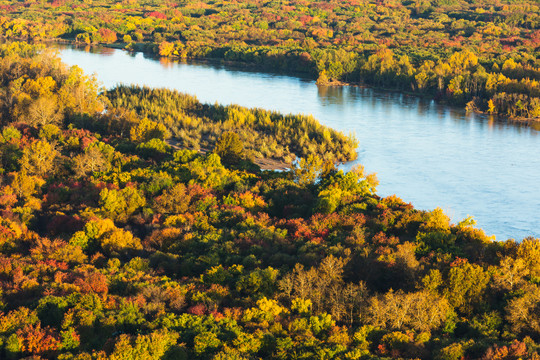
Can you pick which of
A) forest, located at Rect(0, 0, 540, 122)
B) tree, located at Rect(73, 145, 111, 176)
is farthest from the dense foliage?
forest, located at Rect(0, 0, 540, 122)

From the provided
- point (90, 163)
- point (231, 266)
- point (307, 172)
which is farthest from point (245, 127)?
point (231, 266)

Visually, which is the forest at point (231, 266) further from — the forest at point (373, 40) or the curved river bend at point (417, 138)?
the forest at point (373, 40)

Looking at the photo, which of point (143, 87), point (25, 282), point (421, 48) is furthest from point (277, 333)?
point (421, 48)

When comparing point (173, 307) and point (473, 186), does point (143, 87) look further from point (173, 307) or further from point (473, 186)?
point (173, 307)

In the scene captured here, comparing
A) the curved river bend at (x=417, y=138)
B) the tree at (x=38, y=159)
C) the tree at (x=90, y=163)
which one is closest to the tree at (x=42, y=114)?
the tree at (x=38, y=159)

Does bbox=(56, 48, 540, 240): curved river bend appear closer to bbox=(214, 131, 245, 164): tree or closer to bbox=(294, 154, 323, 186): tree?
bbox=(294, 154, 323, 186): tree

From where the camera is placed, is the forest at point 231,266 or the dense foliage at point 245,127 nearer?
the forest at point 231,266
